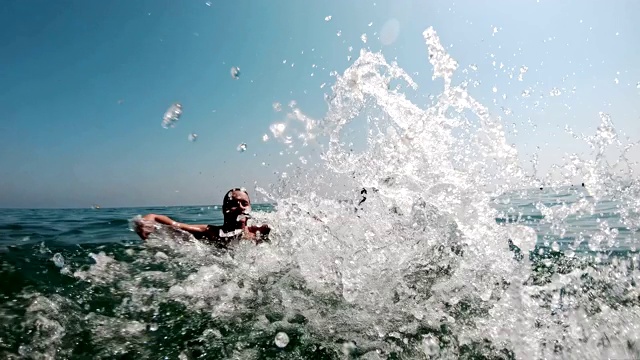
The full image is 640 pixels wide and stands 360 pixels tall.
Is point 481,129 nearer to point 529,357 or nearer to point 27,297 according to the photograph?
point 529,357

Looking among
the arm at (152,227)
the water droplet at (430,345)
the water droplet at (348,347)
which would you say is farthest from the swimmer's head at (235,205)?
the water droplet at (430,345)

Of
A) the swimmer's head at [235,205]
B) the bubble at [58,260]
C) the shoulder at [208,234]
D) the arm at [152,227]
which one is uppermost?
the swimmer's head at [235,205]

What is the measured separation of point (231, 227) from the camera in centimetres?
718

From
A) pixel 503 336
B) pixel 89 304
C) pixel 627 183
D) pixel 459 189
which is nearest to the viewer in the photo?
pixel 503 336

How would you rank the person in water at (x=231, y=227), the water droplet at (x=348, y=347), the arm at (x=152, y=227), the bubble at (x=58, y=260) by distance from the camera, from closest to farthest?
the water droplet at (x=348, y=347)
the bubble at (x=58, y=260)
the arm at (x=152, y=227)
the person in water at (x=231, y=227)

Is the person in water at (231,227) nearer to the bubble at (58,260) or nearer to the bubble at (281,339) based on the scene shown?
the bubble at (58,260)

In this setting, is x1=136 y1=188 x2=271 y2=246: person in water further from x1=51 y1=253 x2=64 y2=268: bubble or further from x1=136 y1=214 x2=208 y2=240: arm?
x1=51 y1=253 x2=64 y2=268: bubble

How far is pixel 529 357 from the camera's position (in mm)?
2777

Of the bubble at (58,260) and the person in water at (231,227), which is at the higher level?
the person in water at (231,227)

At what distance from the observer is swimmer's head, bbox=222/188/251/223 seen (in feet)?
23.2

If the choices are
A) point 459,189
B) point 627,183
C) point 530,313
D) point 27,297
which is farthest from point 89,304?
point 627,183

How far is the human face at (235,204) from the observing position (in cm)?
707

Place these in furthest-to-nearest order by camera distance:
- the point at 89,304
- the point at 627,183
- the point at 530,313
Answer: the point at 627,183
the point at 89,304
the point at 530,313

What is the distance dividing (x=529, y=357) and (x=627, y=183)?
18.4ft
